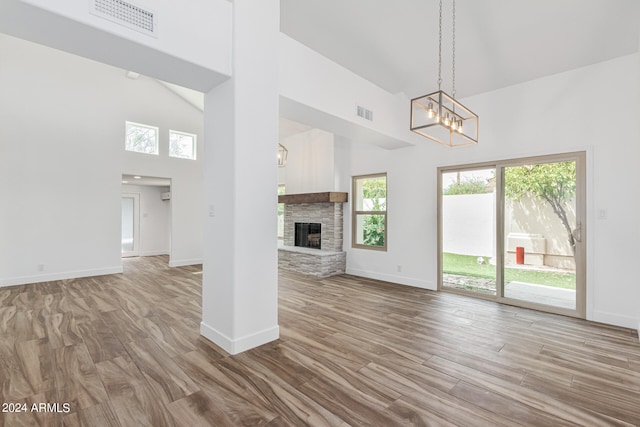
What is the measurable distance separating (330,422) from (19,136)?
6792 millimetres

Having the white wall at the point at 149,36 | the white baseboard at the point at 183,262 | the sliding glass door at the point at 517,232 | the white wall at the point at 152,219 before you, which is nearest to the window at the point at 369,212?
the sliding glass door at the point at 517,232

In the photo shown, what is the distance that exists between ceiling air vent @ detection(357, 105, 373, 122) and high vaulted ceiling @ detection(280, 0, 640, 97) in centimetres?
71

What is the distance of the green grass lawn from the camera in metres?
3.76

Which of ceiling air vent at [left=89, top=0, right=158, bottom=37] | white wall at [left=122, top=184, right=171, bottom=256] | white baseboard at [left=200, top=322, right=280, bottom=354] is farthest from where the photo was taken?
white wall at [left=122, top=184, right=171, bottom=256]

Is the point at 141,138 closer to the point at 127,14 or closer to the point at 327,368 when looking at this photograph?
the point at 127,14

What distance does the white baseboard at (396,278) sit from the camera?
490cm

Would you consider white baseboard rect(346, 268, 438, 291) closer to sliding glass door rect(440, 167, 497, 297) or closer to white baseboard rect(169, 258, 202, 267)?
sliding glass door rect(440, 167, 497, 297)

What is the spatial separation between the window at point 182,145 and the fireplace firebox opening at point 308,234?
3.32 m

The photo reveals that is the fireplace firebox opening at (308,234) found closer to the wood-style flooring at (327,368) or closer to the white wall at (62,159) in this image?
the wood-style flooring at (327,368)

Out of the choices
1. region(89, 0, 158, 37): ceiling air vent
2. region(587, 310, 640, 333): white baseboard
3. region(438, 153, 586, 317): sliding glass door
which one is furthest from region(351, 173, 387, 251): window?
region(89, 0, 158, 37): ceiling air vent

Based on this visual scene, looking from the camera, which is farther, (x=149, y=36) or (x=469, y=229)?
(x=469, y=229)

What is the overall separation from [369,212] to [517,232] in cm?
253

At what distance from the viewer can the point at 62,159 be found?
214 inches

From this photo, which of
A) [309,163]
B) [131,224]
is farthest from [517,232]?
[131,224]
